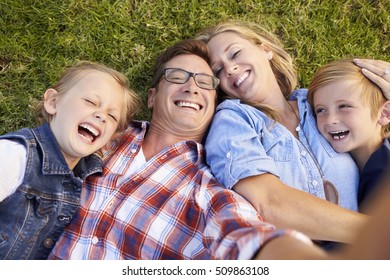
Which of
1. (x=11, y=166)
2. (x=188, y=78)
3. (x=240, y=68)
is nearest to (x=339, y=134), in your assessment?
(x=240, y=68)

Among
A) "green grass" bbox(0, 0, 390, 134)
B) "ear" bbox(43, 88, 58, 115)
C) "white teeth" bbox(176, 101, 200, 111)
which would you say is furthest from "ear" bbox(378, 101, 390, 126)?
"ear" bbox(43, 88, 58, 115)

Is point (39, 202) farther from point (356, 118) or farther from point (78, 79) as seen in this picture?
point (356, 118)

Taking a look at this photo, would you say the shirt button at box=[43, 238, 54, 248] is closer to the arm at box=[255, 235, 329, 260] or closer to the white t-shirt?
the white t-shirt

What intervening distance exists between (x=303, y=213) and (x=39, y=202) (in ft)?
5.41

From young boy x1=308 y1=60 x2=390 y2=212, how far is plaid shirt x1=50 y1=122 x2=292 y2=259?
921 millimetres

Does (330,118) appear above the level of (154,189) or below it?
above

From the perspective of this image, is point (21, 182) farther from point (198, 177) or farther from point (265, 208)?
point (265, 208)

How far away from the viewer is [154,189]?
114 inches

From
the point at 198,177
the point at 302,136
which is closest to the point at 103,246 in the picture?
the point at 198,177

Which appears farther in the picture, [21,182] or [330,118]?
[330,118]

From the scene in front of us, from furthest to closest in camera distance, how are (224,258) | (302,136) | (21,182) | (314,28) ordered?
1. (314,28)
2. (302,136)
3. (21,182)
4. (224,258)

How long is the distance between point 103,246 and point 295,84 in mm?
2069

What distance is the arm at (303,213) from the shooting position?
271cm

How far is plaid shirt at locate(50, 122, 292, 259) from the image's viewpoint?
2746mm
